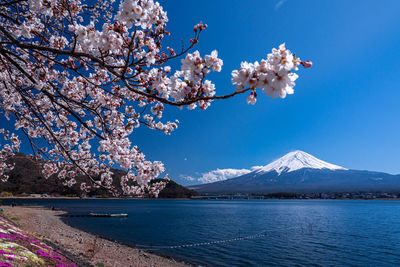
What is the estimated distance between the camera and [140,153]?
5.62 metres

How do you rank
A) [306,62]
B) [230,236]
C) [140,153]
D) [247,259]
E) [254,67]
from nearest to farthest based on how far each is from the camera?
[306,62]
[254,67]
[140,153]
[247,259]
[230,236]

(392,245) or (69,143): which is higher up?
(69,143)

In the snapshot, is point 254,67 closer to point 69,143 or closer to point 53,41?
point 53,41

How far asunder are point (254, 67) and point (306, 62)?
49 centimetres

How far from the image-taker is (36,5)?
394 centimetres

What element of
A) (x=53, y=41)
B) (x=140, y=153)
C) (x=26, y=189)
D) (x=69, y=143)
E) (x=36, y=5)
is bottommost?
(x=26, y=189)

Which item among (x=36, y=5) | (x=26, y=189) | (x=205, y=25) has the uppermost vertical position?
(x=36, y=5)

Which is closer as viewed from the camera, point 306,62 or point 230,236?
point 306,62

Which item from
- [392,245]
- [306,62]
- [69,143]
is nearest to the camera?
[306,62]

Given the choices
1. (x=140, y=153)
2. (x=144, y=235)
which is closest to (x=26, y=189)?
(x=144, y=235)

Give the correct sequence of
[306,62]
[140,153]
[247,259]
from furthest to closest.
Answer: [247,259]
[140,153]
[306,62]

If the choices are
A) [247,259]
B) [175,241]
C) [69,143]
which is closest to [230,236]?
[175,241]

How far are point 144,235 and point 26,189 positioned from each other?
133661mm

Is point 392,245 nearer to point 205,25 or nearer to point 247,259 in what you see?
point 247,259
